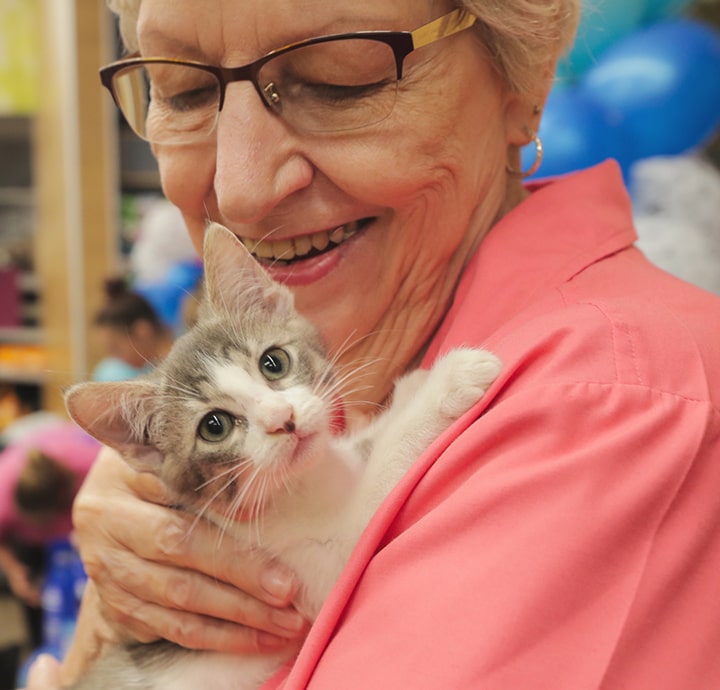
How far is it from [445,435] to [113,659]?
2.49ft

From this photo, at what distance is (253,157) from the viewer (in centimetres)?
113

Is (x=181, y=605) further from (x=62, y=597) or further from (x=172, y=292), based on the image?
(x=172, y=292)

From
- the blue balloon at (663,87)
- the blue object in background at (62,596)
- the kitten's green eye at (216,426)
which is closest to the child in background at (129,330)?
the blue object in background at (62,596)

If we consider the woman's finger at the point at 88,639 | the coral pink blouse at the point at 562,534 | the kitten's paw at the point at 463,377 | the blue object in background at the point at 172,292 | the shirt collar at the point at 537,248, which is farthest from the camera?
the blue object in background at the point at 172,292

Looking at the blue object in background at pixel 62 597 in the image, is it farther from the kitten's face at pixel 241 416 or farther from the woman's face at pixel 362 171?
the woman's face at pixel 362 171

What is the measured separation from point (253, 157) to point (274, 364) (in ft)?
1.02

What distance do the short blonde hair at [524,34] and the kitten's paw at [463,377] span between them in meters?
0.43

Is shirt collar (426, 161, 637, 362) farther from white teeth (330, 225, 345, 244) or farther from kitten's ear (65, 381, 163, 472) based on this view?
kitten's ear (65, 381, 163, 472)

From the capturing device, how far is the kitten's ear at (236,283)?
1.22 meters

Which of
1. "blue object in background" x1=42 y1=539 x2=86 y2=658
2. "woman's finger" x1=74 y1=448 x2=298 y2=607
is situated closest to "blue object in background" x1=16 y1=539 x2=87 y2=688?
"blue object in background" x1=42 y1=539 x2=86 y2=658

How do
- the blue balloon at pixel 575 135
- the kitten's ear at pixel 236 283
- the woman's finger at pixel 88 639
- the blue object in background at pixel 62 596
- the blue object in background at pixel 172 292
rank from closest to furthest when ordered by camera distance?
the kitten's ear at pixel 236 283
the woman's finger at pixel 88 639
the blue balloon at pixel 575 135
the blue object in background at pixel 62 596
the blue object in background at pixel 172 292

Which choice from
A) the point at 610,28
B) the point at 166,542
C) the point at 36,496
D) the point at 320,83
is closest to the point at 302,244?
the point at 320,83

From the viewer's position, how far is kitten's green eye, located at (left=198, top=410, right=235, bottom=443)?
118 cm

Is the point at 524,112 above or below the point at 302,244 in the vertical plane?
above
